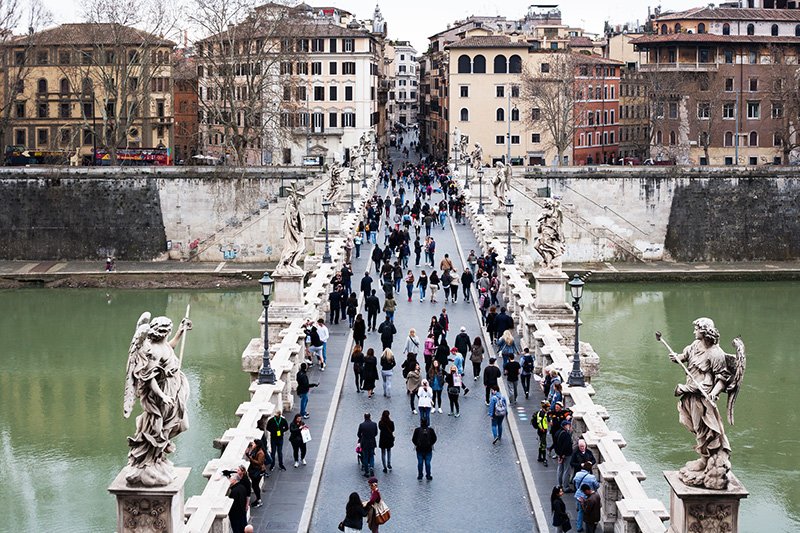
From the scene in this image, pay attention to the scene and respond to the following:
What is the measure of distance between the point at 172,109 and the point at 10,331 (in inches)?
1216

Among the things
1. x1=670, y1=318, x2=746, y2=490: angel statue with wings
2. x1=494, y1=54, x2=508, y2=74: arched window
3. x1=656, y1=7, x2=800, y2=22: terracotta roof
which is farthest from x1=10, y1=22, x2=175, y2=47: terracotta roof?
x1=670, y1=318, x2=746, y2=490: angel statue with wings

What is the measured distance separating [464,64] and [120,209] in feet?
82.2

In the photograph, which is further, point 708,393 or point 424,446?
point 424,446

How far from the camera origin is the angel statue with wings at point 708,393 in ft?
Answer: 42.4

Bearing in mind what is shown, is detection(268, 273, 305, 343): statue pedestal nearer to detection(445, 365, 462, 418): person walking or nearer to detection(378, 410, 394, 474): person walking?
detection(445, 365, 462, 418): person walking

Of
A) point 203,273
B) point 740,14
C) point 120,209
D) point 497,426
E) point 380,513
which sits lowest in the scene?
point 380,513

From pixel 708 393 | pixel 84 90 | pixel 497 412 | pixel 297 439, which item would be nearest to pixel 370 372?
pixel 497 412

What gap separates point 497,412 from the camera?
19688 mm

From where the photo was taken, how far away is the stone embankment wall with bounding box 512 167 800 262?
56.7m

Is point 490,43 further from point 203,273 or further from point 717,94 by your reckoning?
point 203,273

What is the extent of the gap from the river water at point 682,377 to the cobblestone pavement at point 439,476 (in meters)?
3.91

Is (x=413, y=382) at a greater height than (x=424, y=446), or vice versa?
(x=413, y=382)

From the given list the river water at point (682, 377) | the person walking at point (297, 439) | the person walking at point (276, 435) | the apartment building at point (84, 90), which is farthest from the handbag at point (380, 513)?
the apartment building at point (84, 90)

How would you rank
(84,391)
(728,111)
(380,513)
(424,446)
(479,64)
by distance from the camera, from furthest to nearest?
1. (479,64)
2. (728,111)
3. (84,391)
4. (424,446)
5. (380,513)
